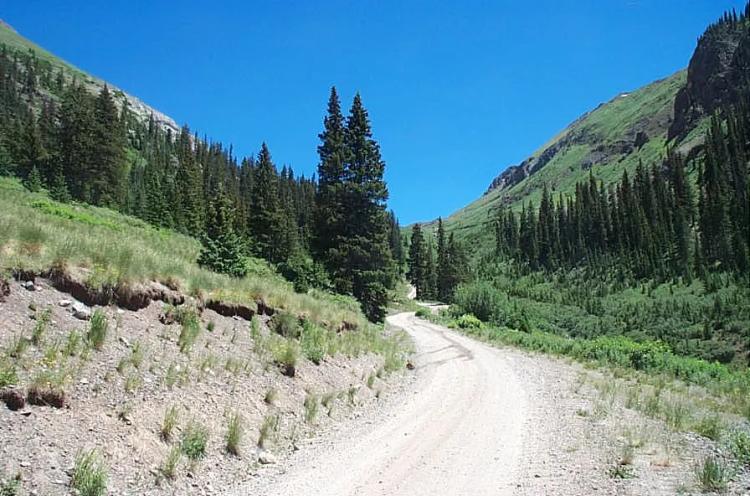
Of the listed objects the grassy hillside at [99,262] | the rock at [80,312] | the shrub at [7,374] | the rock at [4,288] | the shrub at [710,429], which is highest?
the grassy hillside at [99,262]

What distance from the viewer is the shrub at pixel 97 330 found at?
7688 mm

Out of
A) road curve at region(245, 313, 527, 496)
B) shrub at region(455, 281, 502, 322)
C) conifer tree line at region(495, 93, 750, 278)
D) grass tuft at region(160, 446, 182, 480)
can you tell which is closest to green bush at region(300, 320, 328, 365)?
road curve at region(245, 313, 527, 496)

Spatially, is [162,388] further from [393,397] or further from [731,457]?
[731,457]

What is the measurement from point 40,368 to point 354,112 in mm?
29336

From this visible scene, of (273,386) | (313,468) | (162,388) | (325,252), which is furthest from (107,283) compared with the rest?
(325,252)

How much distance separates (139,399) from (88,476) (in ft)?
6.30

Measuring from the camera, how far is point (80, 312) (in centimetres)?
820

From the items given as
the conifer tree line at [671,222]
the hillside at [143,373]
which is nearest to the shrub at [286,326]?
the hillside at [143,373]

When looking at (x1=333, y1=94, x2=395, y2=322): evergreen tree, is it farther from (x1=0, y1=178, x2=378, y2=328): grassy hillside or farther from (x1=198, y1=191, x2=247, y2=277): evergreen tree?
(x1=0, y1=178, x2=378, y2=328): grassy hillside

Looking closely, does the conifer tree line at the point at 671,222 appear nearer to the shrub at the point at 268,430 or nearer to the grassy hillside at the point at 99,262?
the grassy hillside at the point at 99,262

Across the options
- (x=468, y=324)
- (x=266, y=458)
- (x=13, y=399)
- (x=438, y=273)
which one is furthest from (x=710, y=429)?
(x=438, y=273)

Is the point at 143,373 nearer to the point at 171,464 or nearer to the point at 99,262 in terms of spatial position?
the point at 171,464

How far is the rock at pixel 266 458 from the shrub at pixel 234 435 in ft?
1.35

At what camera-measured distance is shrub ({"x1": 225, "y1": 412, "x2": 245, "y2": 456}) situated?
7.38 metres
